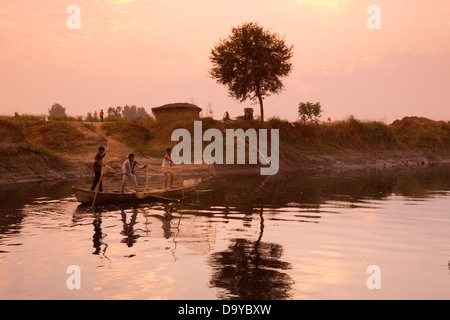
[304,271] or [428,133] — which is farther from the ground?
[428,133]

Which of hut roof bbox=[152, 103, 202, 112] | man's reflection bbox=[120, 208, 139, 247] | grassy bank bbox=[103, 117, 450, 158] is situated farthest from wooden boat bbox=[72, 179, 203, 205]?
hut roof bbox=[152, 103, 202, 112]

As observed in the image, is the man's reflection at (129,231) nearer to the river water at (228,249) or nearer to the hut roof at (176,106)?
the river water at (228,249)

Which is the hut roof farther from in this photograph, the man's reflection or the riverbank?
the man's reflection

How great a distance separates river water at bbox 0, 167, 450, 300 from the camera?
1088 centimetres

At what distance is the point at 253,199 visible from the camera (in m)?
26.7

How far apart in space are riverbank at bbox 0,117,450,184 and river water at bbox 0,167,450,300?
1335cm

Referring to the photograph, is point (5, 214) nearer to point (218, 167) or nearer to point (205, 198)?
point (205, 198)

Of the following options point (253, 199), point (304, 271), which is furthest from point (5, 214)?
point (304, 271)

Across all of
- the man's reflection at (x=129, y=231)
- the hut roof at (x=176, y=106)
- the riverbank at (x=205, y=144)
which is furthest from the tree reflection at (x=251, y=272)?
the hut roof at (x=176, y=106)

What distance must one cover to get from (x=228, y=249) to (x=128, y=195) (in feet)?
33.6

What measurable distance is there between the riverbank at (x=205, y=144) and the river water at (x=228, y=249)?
1335cm

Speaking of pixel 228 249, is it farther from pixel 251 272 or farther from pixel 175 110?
pixel 175 110
